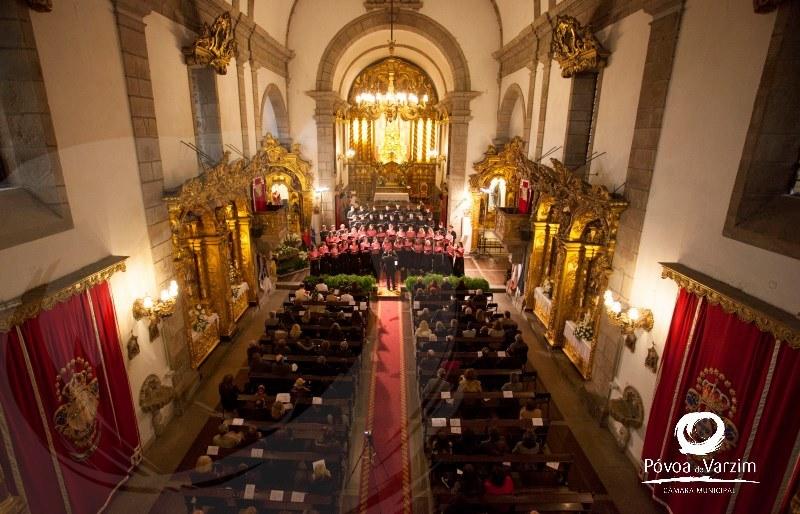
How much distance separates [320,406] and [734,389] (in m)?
6.19

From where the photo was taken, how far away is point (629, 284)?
7730 millimetres

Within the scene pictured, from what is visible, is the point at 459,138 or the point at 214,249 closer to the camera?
the point at 214,249

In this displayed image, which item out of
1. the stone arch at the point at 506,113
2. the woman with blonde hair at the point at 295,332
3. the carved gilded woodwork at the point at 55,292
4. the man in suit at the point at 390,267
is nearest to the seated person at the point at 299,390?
the woman with blonde hair at the point at 295,332

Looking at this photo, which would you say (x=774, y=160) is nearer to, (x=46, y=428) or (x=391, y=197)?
(x=46, y=428)

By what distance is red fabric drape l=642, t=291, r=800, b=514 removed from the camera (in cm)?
471

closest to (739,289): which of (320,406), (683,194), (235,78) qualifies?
(683,194)

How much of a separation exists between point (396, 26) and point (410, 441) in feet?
55.2

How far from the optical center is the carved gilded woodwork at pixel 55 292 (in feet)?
15.7

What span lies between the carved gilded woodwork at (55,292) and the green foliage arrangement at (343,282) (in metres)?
7.16

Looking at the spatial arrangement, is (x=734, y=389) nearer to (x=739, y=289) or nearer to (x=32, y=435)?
(x=739, y=289)

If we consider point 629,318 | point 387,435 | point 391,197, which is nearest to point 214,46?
point 387,435

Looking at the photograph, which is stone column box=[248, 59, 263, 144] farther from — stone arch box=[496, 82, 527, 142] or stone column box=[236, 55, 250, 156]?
stone arch box=[496, 82, 527, 142]

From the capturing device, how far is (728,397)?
213 inches

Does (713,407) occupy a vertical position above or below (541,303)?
above
